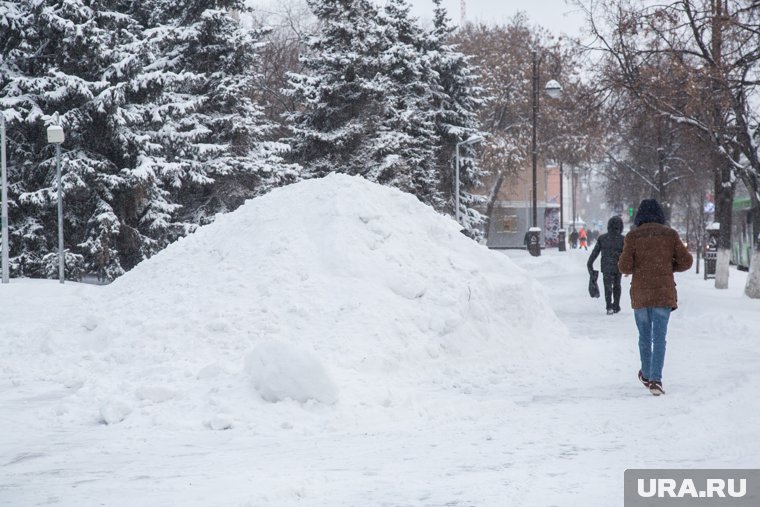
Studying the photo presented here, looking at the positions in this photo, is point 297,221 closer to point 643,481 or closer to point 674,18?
point 643,481

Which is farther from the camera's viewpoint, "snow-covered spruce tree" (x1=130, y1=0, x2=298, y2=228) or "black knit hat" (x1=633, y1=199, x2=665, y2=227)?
"snow-covered spruce tree" (x1=130, y1=0, x2=298, y2=228)

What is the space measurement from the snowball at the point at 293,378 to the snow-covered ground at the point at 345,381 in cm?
2

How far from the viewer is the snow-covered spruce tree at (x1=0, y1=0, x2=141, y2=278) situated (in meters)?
24.2

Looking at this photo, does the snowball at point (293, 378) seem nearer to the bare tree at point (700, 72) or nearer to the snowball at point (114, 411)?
the snowball at point (114, 411)

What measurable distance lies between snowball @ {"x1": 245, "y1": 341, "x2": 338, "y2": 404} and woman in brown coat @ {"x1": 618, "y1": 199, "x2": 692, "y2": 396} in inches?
126

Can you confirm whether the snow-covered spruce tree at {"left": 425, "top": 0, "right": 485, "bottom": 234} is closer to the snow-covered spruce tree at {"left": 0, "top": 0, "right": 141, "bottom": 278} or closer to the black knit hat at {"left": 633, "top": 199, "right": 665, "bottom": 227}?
the snow-covered spruce tree at {"left": 0, "top": 0, "right": 141, "bottom": 278}

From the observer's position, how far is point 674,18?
19719mm

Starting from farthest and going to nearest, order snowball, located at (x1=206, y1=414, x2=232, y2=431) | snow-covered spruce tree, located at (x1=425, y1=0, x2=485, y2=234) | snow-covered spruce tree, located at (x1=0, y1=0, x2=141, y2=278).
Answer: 1. snow-covered spruce tree, located at (x1=425, y1=0, x2=485, y2=234)
2. snow-covered spruce tree, located at (x1=0, y1=0, x2=141, y2=278)
3. snowball, located at (x1=206, y1=414, x2=232, y2=431)

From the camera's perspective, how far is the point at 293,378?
775 centimetres

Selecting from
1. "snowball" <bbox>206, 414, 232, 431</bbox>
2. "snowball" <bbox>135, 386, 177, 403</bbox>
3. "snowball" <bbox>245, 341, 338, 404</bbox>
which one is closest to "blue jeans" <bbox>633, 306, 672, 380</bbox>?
"snowball" <bbox>245, 341, 338, 404</bbox>

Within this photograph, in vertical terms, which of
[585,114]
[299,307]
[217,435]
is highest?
[585,114]

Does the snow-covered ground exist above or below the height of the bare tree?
below

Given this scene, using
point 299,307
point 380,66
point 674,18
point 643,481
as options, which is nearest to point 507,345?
point 299,307

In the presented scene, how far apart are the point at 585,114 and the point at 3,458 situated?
17868 millimetres
